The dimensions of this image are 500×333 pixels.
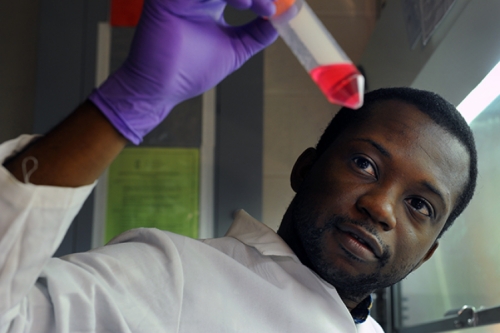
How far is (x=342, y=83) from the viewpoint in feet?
2.15

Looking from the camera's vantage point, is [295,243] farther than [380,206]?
Yes

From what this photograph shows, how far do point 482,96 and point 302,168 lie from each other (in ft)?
1.65

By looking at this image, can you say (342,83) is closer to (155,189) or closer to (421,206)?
(421,206)

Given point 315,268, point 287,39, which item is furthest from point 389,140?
point 287,39

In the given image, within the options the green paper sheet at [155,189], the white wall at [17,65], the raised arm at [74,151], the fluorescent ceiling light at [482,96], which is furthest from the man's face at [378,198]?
the white wall at [17,65]

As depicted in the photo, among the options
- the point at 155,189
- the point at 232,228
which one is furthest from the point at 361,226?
the point at 155,189

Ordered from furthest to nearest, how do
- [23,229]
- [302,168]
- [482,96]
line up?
1. [482,96]
2. [302,168]
3. [23,229]

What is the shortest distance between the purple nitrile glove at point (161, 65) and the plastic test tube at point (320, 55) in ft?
0.09

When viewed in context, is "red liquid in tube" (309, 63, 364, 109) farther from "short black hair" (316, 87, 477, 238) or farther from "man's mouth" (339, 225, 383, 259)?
"short black hair" (316, 87, 477, 238)

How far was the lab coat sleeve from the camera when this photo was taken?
546 mm

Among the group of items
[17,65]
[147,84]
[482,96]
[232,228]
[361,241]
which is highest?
[147,84]

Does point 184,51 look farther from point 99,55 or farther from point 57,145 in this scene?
point 99,55

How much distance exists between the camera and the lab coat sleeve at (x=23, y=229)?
546 millimetres

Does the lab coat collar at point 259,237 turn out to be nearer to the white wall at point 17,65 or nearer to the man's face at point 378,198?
the man's face at point 378,198
